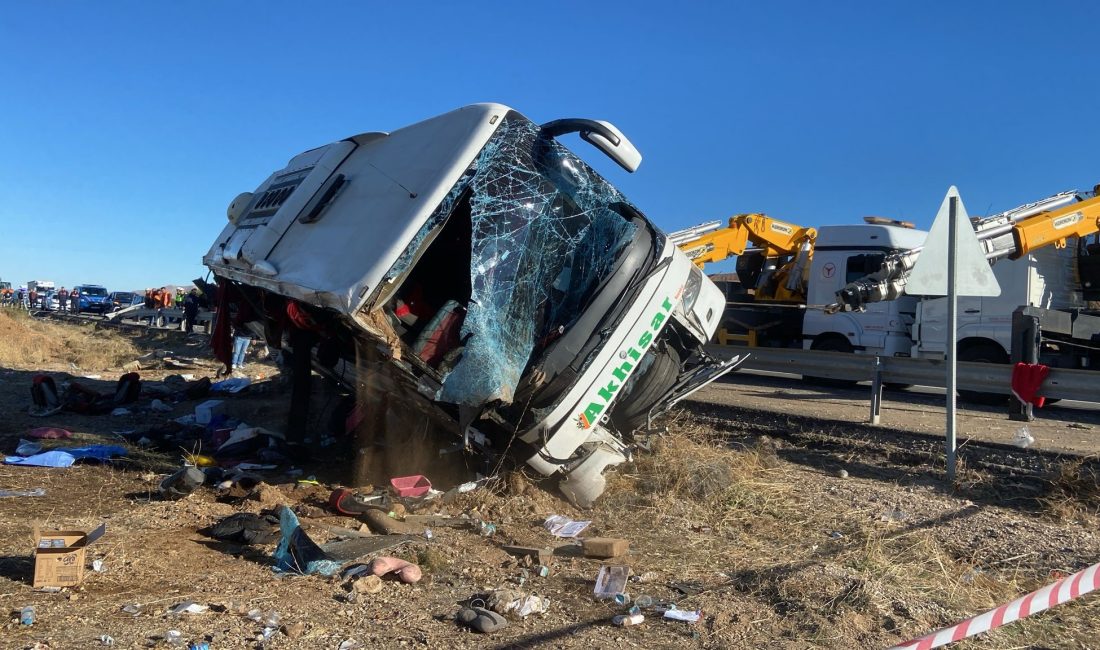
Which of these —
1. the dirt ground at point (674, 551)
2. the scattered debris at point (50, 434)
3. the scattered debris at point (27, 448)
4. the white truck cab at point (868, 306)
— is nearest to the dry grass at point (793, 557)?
the dirt ground at point (674, 551)

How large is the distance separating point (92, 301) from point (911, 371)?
48.0 metres

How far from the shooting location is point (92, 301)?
4544cm

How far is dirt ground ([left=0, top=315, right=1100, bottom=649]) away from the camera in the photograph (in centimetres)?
327

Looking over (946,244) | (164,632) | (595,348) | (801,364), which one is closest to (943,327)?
(801,364)

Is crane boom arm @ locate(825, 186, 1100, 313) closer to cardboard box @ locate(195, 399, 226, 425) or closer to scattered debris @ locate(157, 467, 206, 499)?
scattered debris @ locate(157, 467, 206, 499)

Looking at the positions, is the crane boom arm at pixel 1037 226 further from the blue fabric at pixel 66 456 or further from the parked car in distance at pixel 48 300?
the parked car in distance at pixel 48 300

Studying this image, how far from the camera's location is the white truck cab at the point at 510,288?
4441 mm

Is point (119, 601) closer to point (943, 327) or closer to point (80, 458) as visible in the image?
point (80, 458)

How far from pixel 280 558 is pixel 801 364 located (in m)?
6.65

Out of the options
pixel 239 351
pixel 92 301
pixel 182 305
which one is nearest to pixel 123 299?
pixel 92 301

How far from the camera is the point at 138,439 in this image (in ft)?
24.2

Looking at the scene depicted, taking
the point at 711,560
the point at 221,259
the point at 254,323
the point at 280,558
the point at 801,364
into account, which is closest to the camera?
the point at 280,558

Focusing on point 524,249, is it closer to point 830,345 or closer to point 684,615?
point 684,615

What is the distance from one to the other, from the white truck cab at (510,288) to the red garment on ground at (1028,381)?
2879mm
